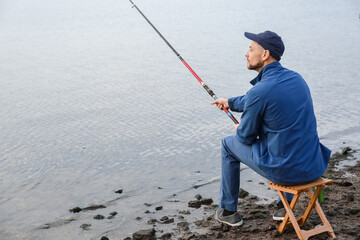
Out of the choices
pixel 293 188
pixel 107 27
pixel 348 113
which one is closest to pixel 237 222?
pixel 293 188

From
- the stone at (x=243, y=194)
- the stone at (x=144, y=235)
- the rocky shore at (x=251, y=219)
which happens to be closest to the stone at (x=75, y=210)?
the rocky shore at (x=251, y=219)

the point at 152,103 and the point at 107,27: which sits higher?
the point at 107,27

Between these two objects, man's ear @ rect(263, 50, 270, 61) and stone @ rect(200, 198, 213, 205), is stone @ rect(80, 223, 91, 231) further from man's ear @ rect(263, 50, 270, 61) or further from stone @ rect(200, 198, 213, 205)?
man's ear @ rect(263, 50, 270, 61)

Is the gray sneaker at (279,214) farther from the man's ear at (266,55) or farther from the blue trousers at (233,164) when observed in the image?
the man's ear at (266,55)

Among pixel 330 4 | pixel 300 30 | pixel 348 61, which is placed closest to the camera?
pixel 348 61

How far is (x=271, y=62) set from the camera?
3.93 m

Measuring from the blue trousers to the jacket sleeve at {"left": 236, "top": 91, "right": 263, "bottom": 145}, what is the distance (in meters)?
0.09

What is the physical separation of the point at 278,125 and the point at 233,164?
0.68 meters

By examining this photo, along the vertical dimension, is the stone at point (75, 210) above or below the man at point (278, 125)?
below

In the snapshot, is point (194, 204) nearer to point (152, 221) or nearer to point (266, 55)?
point (152, 221)

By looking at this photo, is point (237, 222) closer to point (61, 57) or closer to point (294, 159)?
point (294, 159)

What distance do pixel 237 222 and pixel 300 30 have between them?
16270 millimetres

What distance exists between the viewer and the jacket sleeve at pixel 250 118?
3.71 m

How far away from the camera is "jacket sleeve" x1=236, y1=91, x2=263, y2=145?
12.2 ft
